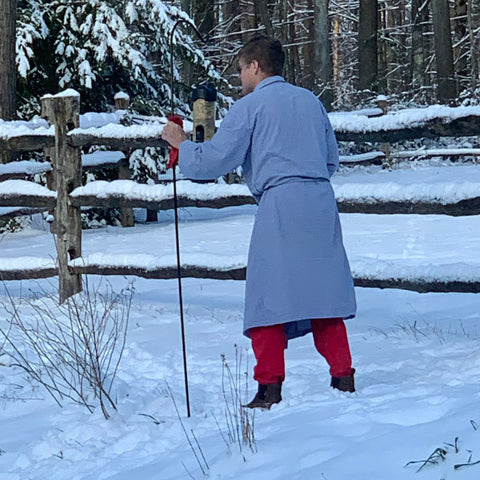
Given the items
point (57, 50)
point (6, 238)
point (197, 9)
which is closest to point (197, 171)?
point (6, 238)

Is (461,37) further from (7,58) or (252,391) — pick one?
(252,391)

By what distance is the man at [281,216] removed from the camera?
12.8ft

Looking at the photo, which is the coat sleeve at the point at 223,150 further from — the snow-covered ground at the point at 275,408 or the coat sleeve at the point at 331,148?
the snow-covered ground at the point at 275,408

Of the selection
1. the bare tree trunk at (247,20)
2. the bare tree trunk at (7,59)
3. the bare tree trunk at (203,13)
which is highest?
the bare tree trunk at (247,20)

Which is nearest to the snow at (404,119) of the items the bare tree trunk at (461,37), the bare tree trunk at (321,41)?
the bare tree trunk at (321,41)

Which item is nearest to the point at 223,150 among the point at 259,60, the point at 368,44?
the point at 259,60

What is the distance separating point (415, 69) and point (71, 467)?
27843 millimetres

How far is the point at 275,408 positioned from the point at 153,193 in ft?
8.79

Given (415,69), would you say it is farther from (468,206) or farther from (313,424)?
(313,424)

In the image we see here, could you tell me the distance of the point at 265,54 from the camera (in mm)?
4004

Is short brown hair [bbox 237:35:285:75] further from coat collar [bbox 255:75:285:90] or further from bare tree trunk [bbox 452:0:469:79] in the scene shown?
bare tree trunk [bbox 452:0:469:79]

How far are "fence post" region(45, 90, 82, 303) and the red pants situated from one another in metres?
3.12

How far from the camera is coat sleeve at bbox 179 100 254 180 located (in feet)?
12.9

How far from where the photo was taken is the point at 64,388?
4594 millimetres
